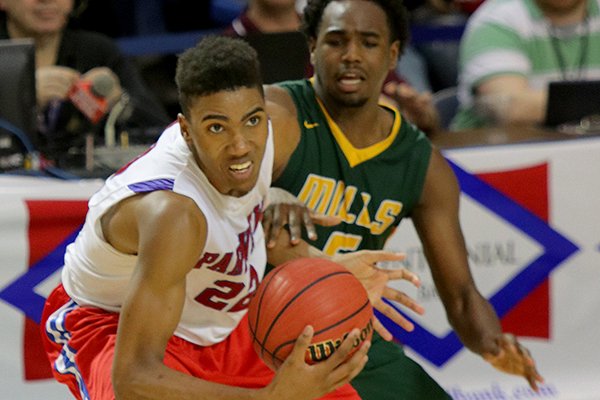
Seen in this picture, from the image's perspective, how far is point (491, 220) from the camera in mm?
4203

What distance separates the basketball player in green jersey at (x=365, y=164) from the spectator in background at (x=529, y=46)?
146 centimetres

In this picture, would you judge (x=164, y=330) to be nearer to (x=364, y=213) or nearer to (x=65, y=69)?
(x=364, y=213)

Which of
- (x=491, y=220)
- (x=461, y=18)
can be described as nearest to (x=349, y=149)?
(x=491, y=220)

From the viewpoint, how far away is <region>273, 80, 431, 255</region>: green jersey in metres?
3.33

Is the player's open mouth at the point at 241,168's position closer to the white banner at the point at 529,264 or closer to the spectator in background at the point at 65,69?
the white banner at the point at 529,264

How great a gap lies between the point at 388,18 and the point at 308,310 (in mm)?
1086

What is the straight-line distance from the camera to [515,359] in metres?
3.14

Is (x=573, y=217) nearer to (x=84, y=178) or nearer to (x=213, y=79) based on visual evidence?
(x=84, y=178)

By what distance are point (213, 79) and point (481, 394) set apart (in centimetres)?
212

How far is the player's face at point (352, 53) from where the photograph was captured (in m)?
3.31

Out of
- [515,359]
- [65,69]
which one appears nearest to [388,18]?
[515,359]

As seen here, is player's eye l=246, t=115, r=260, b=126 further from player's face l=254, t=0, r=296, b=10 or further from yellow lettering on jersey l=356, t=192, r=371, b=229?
player's face l=254, t=0, r=296, b=10

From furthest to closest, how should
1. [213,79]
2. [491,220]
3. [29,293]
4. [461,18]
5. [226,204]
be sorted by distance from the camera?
[461,18], [491,220], [29,293], [226,204], [213,79]

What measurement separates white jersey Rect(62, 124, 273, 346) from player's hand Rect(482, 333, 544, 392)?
2.23 ft
